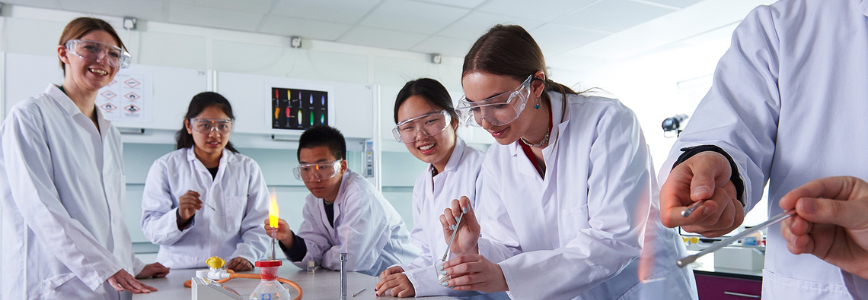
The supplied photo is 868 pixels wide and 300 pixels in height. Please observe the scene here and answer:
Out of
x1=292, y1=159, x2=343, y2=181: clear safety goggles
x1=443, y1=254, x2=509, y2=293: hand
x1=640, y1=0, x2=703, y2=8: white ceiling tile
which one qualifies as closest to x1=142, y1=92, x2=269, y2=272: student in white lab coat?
x1=292, y1=159, x2=343, y2=181: clear safety goggles

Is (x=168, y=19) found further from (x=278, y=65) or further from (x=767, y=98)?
(x=767, y=98)

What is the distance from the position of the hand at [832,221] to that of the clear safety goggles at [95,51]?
229 centimetres

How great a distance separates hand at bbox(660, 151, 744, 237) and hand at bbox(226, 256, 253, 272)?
84.6 inches

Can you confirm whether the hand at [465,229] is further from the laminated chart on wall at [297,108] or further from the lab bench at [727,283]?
the laminated chart on wall at [297,108]

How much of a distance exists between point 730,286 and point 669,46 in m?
3.32

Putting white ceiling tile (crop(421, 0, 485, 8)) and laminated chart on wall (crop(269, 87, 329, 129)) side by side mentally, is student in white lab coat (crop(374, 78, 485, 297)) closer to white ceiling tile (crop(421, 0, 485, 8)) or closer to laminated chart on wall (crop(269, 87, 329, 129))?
white ceiling tile (crop(421, 0, 485, 8))

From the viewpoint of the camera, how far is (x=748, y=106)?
0.92 meters

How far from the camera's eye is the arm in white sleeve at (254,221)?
268 cm

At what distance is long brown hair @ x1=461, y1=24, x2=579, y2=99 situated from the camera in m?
1.49

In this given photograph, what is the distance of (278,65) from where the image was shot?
4738 millimetres

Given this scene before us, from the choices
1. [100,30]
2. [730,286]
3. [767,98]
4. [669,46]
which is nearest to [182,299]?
[100,30]

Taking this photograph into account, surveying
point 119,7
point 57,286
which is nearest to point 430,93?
point 57,286

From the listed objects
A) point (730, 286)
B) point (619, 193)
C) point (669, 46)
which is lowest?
point (730, 286)

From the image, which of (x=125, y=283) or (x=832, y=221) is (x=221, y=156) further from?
(x=832, y=221)
